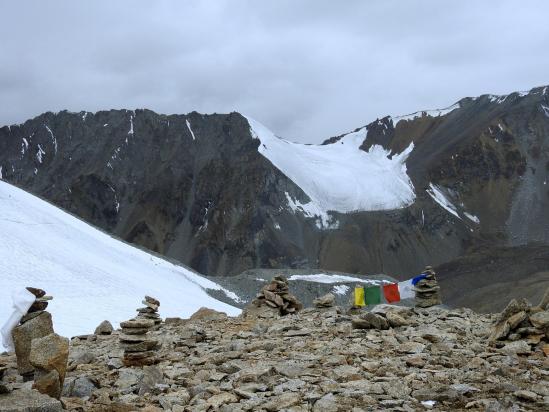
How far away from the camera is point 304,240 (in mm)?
139375

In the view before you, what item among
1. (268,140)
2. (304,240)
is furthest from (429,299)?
(268,140)

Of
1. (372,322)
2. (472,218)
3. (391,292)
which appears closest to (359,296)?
(391,292)

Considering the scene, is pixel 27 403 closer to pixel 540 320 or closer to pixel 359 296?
pixel 540 320

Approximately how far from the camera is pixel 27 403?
7629 millimetres

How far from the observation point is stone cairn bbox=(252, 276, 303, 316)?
992 inches

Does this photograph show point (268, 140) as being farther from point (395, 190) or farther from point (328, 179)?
point (395, 190)

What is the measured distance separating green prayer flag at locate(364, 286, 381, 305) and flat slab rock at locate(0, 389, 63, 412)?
19458mm

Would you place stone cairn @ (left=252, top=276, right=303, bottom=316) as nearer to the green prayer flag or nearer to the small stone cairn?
the green prayer flag

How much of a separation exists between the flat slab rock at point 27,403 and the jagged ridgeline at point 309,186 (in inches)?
4775

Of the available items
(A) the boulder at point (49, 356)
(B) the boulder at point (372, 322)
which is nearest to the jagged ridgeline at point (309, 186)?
(B) the boulder at point (372, 322)

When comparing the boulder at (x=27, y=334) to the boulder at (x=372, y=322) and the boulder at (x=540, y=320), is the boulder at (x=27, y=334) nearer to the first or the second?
the boulder at (x=372, y=322)

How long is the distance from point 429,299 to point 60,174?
183073mm

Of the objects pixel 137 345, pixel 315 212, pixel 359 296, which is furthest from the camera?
pixel 315 212

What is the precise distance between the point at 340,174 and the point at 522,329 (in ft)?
520
